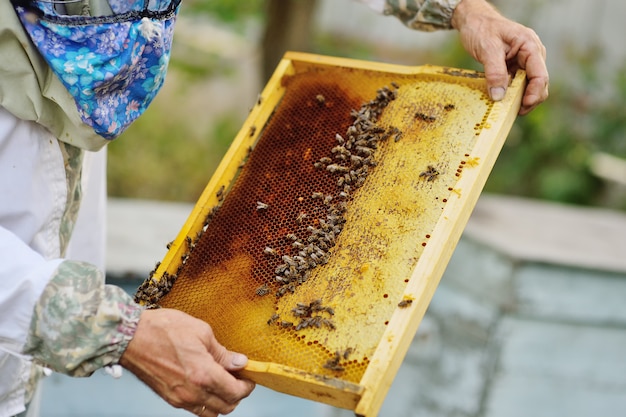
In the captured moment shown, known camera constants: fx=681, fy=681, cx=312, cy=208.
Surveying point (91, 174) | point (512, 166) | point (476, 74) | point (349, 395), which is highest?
point (512, 166)

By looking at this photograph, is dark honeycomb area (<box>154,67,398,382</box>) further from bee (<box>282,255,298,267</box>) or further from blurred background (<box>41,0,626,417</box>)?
blurred background (<box>41,0,626,417</box>)

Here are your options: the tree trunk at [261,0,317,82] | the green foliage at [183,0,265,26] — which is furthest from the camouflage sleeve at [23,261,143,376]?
the green foliage at [183,0,265,26]

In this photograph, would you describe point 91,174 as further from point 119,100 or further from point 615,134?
point 615,134

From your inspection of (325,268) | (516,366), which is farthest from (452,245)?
(516,366)

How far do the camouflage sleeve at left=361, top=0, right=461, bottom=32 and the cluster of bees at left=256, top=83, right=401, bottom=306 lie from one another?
347 mm

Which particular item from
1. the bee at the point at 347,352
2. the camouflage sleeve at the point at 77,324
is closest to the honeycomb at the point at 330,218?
the bee at the point at 347,352

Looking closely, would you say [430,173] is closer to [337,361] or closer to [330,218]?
[330,218]

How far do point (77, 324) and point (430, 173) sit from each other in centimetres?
126

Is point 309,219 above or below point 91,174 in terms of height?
above

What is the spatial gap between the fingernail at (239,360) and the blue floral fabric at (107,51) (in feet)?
2.67

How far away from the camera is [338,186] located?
98.7 inches

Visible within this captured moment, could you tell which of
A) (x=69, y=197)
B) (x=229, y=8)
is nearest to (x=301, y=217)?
(x=69, y=197)

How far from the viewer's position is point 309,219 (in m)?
2.46

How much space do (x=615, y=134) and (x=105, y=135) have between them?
8.88 meters
